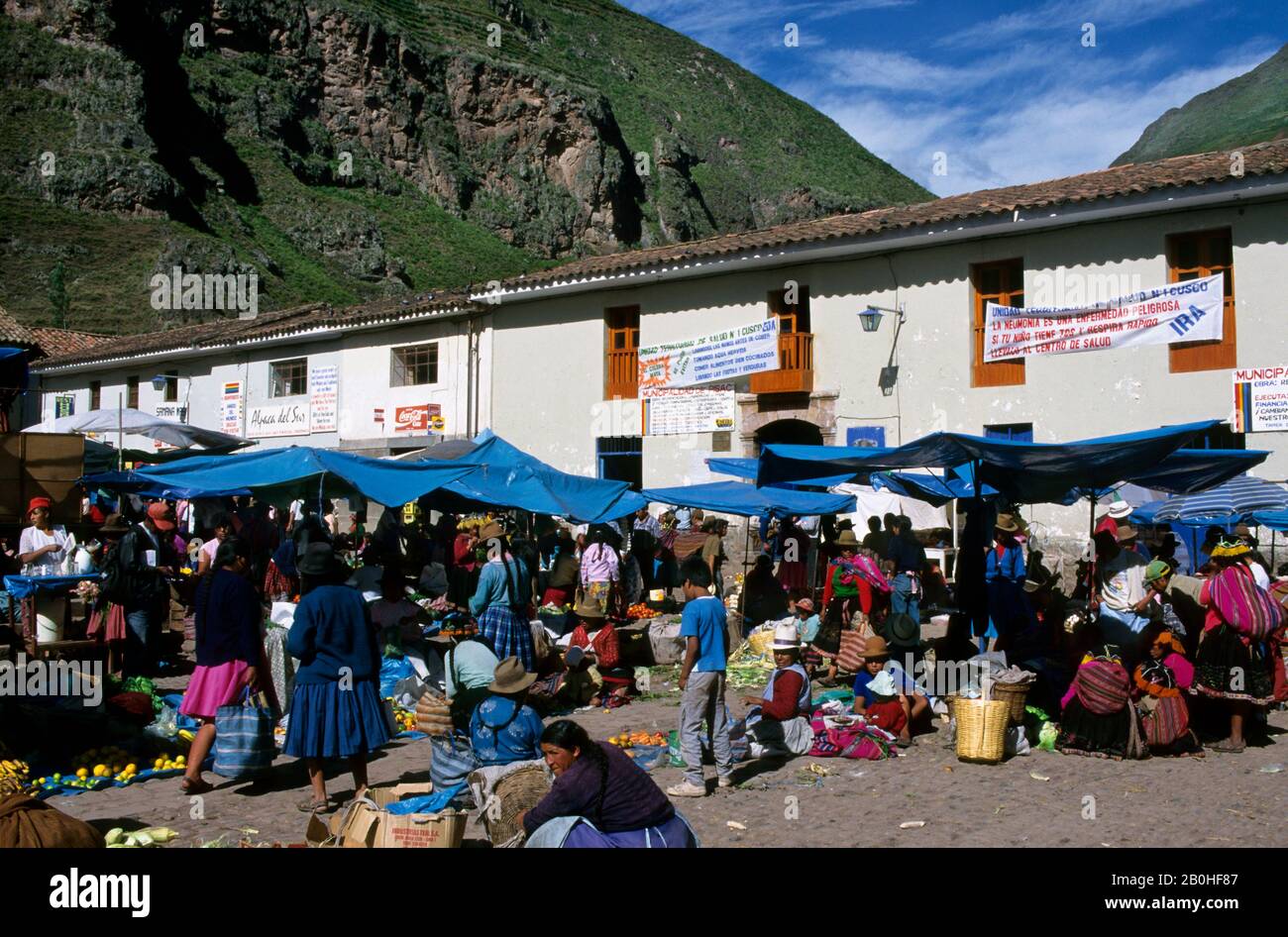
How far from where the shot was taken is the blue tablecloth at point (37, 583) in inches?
373

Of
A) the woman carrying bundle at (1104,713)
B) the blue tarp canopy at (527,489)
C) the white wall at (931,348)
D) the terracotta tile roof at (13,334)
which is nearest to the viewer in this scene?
the woman carrying bundle at (1104,713)

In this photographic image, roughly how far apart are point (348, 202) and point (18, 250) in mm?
20404

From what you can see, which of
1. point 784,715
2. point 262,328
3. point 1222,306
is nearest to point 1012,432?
point 1222,306

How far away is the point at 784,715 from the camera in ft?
28.5

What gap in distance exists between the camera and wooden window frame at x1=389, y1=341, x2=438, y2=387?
2467 centimetres

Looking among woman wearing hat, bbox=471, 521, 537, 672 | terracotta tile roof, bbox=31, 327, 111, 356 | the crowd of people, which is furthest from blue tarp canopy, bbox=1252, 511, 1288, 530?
terracotta tile roof, bbox=31, 327, 111, 356

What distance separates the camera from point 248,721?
7.07 meters

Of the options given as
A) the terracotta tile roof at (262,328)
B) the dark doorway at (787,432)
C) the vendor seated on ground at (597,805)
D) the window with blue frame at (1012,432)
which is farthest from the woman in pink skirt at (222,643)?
the terracotta tile roof at (262,328)

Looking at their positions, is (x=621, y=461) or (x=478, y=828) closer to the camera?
(x=478, y=828)

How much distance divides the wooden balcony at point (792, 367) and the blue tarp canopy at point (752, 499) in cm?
471

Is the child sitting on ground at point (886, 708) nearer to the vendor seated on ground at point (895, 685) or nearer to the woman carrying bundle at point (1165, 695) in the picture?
the vendor seated on ground at point (895, 685)
